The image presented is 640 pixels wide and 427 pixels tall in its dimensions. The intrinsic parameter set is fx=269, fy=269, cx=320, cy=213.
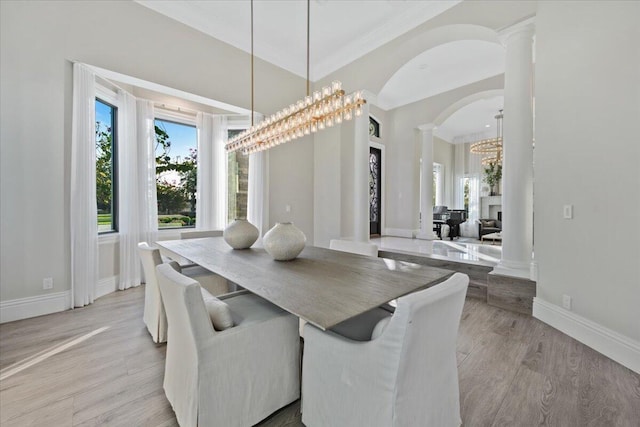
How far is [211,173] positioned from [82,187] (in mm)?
1748

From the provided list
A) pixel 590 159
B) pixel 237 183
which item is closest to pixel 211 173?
pixel 237 183

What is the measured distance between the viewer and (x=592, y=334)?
7.18ft

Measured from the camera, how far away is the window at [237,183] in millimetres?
4629

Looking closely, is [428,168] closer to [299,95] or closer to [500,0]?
[299,95]

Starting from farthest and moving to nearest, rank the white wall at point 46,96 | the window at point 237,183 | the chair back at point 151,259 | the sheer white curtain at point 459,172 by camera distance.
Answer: the sheer white curtain at point 459,172 → the window at point 237,183 → the white wall at point 46,96 → the chair back at point 151,259

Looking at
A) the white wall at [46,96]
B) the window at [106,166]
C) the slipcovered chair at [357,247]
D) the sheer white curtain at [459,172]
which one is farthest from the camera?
the sheer white curtain at [459,172]

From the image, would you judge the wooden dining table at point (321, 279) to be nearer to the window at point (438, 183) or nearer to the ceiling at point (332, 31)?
the ceiling at point (332, 31)

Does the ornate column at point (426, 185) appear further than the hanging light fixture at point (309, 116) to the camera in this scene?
Yes

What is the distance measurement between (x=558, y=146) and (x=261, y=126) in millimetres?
2878

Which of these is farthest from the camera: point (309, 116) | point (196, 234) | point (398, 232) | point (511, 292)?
point (398, 232)

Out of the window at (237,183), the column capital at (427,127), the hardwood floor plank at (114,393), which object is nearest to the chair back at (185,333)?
the hardwood floor plank at (114,393)

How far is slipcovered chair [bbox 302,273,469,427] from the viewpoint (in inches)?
39.6

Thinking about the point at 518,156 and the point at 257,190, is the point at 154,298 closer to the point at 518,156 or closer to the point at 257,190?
the point at 257,190

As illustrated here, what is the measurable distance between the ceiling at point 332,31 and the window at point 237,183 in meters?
1.51
